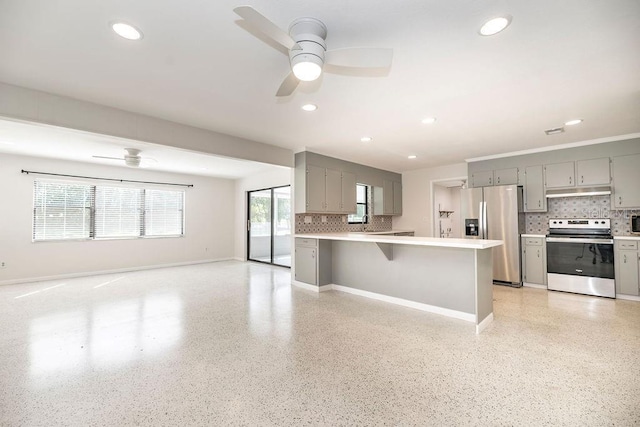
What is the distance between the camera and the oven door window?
421cm

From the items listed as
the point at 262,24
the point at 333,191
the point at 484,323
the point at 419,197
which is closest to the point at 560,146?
the point at 419,197

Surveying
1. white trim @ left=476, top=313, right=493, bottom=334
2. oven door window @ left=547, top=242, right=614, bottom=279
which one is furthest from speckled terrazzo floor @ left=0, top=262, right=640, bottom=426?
oven door window @ left=547, top=242, right=614, bottom=279

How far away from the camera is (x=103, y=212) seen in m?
6.36

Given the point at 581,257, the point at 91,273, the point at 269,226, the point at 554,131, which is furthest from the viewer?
the point at 269,226

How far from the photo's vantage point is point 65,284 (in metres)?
5.23

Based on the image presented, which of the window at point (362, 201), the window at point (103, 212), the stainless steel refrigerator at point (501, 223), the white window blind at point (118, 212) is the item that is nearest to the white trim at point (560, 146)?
the stainless steel refrigerator at point (501, 223)

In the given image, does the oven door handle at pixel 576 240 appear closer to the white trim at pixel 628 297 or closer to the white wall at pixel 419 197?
the white trim at pixel 628 297

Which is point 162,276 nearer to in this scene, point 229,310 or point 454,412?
point 229,310

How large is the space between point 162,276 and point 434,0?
634cm

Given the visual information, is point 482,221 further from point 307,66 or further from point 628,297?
point 307,66

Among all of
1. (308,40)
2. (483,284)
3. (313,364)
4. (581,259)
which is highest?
(308,40)

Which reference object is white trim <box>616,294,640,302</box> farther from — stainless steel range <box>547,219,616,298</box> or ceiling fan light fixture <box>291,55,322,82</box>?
ceiling fan light fixture <box>291,55,322,82</box>

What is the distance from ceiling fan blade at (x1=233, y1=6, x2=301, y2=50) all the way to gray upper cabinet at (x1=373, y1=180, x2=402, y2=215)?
17.1 feet

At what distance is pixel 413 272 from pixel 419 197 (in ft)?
11.5
